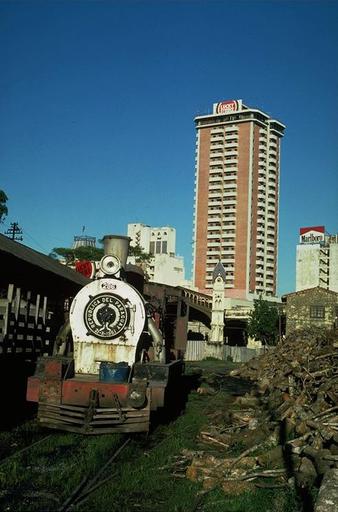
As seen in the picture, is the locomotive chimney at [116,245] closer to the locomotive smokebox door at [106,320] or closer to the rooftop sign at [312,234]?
the locomotive smokebox door at [106,320]

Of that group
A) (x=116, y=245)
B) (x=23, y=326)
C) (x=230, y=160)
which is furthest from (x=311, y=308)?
(x=230, y=160)

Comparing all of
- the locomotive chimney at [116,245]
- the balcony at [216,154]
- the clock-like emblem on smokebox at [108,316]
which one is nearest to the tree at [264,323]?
the locomotive chimney at [116,245]

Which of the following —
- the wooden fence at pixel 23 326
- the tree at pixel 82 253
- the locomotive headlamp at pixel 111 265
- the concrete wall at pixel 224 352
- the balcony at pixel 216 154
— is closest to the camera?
the locomotive headlamp at pixel 111 265

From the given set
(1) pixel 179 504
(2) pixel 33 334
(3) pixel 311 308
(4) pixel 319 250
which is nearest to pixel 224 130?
(4) pixel 319 250

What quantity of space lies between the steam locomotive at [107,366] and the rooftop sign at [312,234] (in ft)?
292

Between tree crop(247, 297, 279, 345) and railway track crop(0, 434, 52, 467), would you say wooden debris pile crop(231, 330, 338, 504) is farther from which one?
tree crop(247, 297, 279, 345)

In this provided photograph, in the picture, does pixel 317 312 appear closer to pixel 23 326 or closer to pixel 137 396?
pixel 23 326

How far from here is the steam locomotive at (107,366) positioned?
9906 mm

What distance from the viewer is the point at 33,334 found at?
51.0 feet

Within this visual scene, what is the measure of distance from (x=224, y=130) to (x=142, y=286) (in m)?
113

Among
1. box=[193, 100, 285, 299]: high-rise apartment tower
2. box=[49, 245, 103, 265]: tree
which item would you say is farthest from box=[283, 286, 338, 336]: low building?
box=[193, 100, 285, 299]: high-rise apartment tower

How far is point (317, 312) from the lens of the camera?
53.9 m

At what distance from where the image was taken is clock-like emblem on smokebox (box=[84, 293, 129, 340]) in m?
11.2

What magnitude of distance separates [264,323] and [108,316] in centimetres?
4786
